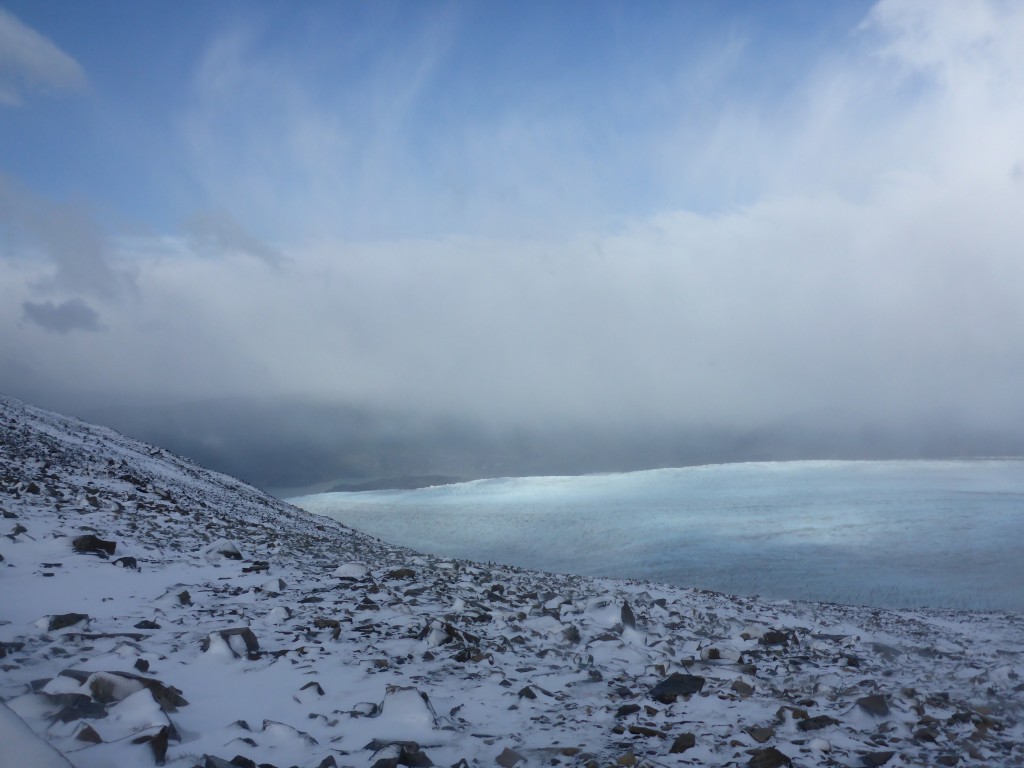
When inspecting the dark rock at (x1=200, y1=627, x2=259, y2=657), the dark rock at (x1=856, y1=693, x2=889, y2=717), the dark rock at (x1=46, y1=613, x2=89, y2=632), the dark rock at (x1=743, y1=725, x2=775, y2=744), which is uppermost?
the dark rock at (x1=46, y1=613, x2=89, y2=632)

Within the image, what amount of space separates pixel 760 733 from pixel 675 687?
115cm

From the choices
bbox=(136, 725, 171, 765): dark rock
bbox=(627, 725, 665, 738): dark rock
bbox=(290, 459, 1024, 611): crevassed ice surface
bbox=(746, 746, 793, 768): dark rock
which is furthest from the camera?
bbox=(290, 459, 1024, 611): crevassed ice surface

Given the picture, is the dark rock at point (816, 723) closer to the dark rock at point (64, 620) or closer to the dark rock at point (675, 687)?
the dark rock at point (675, 687)

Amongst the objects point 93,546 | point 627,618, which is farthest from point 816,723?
point 93,546

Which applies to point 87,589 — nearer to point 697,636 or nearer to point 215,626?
point 215,626

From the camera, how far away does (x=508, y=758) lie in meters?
4.55

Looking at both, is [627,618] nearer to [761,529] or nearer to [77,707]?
[77,707]

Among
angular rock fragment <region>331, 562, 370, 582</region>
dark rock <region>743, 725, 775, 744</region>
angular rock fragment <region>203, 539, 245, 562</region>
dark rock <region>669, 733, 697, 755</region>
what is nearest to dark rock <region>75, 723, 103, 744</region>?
dark rock <region>669, 733, 697, 755</region>

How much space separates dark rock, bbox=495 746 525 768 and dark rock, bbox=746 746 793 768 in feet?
5.85

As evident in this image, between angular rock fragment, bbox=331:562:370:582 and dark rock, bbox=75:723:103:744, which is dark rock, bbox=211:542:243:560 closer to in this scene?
angular rock fragment, bbox=331:562:370:582

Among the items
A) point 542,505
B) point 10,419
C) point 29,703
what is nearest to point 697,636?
point 29,703

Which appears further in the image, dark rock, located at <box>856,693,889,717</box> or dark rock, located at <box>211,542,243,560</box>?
dark rock, located at <box>211,542,243,560</box>

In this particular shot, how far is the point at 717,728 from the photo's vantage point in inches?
215

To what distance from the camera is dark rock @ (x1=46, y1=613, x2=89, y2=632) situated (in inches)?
234
